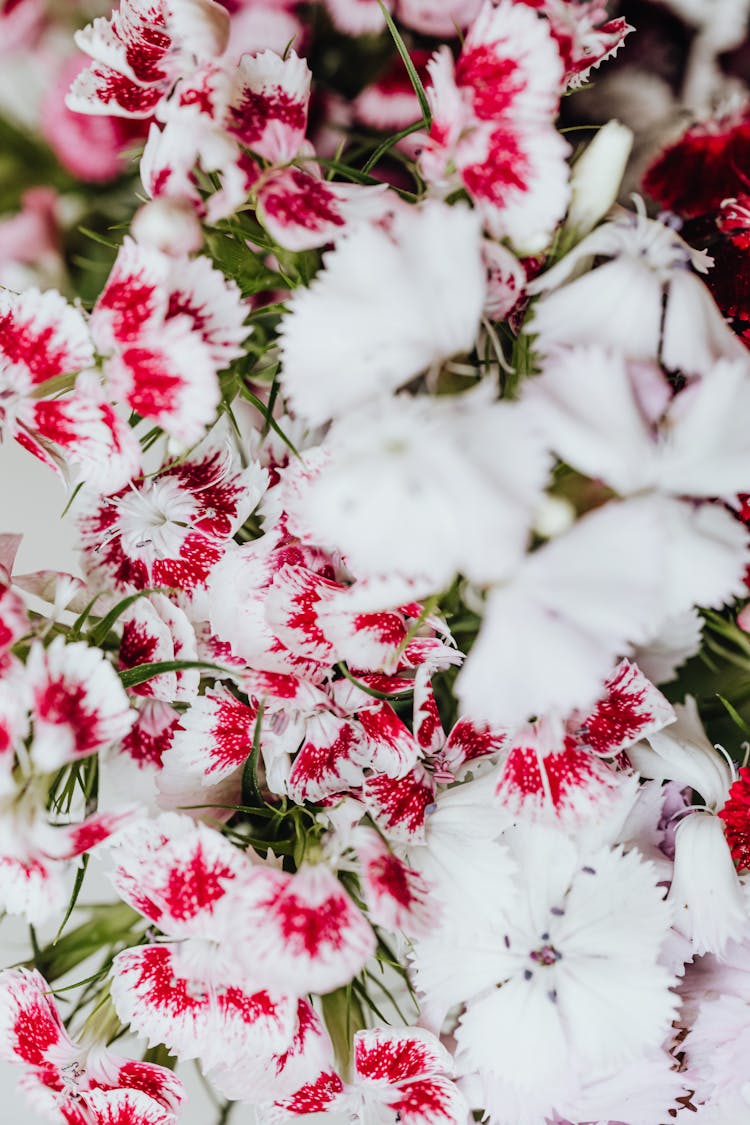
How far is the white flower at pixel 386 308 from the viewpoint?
41 centimetres

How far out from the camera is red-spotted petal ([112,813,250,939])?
0.51 m

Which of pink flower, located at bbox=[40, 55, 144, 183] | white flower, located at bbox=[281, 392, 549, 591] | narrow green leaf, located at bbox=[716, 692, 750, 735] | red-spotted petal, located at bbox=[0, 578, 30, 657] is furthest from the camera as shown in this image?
pink flower, located at bbox=[40, 55, 144, 183]

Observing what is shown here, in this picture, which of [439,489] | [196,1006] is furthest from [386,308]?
[196,1006]

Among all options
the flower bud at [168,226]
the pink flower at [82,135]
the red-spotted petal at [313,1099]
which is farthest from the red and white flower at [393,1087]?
the pink flower at [82,135]

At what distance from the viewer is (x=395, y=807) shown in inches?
22.1

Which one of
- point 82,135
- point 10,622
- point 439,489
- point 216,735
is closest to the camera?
point 439,489

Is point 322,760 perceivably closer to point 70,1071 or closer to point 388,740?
point 388,740

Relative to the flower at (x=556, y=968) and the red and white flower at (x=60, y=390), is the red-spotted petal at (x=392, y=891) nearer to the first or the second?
the flower at (x=556, y=968)

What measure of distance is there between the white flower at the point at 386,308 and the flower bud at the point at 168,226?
0.07m

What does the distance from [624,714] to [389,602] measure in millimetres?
194

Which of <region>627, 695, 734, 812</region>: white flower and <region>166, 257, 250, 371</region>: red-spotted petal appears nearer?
<region>166, 257, 250, 371</region>: red-spotted petal

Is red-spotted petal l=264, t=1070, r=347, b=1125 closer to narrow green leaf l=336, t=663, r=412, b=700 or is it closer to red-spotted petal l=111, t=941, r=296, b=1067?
red-spotted petal l=111, t=941, r=296, b=1067

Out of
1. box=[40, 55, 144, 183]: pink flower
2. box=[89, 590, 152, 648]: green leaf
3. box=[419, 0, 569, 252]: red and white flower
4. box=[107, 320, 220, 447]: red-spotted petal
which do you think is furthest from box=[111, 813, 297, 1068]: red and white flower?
box=[40, 55, 144, 183]: pink flower

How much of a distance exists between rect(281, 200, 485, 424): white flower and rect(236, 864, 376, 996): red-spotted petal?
0.76 ft
